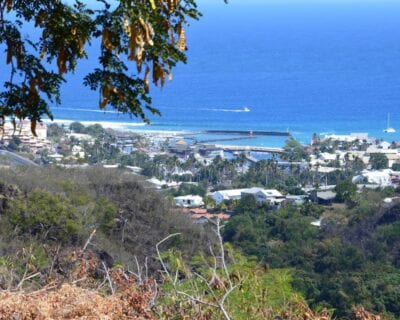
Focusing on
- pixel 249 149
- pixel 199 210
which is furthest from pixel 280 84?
pixel 199 210

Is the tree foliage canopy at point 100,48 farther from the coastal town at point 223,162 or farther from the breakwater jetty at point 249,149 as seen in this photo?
the breakwater jetty at point 249,149

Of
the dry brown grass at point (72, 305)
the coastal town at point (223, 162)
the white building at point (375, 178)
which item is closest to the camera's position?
the dry brown grass at point (72, 305)

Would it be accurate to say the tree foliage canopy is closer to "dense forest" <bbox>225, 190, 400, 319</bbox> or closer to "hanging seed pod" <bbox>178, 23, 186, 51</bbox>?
"hanging seed pod" <bbox>178, 23, 186, 51</bbox>

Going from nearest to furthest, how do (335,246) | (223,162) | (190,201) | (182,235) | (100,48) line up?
(100,48) < (182,235) < (335,246) < (190,201) < (223,162)

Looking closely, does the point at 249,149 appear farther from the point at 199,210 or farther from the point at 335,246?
the point at 335,246

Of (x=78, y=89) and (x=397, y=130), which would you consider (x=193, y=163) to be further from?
(x=78, y=89)

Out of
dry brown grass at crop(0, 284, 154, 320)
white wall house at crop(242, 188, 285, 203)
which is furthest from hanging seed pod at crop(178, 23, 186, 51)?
white wall house at crop(242, 188, 285, 203)

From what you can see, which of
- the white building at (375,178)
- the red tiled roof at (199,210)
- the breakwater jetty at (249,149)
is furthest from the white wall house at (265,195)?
the breakwater jetty at (249,149)
